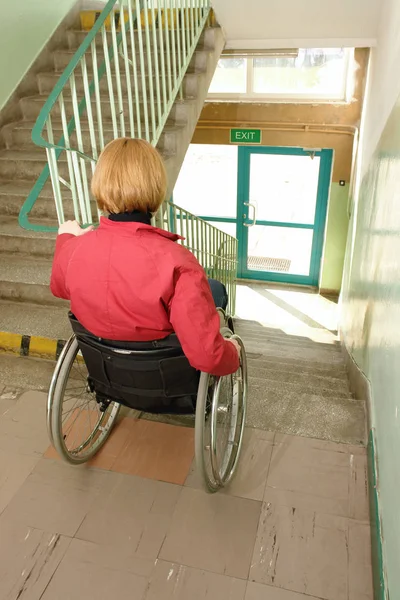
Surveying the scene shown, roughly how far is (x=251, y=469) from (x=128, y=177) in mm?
1238

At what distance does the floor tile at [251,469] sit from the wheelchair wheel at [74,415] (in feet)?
1.42

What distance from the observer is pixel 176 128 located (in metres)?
3.14

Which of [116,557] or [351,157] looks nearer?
[116,557]

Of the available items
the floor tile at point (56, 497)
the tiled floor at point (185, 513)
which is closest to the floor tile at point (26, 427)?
the tiled floor at point (185, 513)

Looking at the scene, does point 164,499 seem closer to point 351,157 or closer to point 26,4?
point 26,4

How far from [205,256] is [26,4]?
8.25 feet

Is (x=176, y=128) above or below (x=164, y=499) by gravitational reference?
above

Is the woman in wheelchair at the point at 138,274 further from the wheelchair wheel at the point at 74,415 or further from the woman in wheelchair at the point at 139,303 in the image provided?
the wheelchair wheel at the point at 74,415

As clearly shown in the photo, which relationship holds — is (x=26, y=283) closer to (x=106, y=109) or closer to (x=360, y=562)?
(x=106, y=109)

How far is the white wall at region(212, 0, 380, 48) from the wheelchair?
9.72ft

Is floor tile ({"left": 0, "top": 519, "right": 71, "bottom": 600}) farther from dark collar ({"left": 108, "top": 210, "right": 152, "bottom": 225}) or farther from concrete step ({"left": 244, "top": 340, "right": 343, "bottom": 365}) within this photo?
concrete step ({"left": 244, "top": 340, "right": 343, "bottom": 365})

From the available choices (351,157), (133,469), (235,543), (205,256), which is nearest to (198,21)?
(205,256)

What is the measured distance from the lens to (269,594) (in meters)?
1.38

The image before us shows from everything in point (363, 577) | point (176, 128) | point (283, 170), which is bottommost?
point (363, 577)
